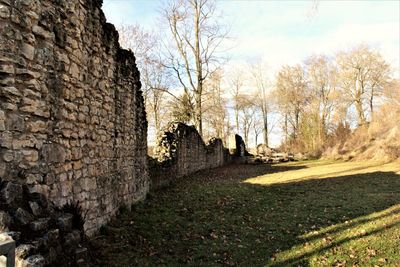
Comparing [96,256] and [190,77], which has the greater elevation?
[190,77]

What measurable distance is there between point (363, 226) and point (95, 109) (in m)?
5.72

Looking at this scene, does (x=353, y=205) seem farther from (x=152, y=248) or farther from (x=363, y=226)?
(x=152, y=248)

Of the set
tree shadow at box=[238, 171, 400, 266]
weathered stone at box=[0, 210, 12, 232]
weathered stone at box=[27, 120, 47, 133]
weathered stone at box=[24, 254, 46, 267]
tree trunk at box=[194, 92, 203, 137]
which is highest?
tree trunk at box=[194, 92, 203, 137]

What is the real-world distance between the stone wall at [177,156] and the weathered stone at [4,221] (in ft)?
27.2

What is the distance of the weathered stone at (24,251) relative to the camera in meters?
3.01

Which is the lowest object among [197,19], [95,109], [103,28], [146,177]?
[146,177]

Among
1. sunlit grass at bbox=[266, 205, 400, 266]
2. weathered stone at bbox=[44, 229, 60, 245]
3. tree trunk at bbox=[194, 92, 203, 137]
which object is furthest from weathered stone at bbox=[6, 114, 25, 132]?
tree trunk at bbox=[194, 92, 203, 137]

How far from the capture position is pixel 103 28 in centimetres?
663

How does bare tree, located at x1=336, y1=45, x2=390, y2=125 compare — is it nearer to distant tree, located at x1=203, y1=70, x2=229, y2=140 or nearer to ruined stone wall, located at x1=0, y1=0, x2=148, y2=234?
distant tree, located at x1=203, y1=70, x2=229, y2=140

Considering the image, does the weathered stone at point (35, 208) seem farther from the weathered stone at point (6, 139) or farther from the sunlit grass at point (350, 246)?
the sunlit grass at point (350, 246)

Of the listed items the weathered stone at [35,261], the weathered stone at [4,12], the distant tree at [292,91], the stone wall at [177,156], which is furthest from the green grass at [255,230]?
the distant tree at [292,91]

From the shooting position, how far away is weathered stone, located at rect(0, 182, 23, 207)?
347 cm

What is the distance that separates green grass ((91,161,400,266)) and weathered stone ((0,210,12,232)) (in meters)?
1.79

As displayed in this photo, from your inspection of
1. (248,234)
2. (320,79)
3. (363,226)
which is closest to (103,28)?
(248,234)
